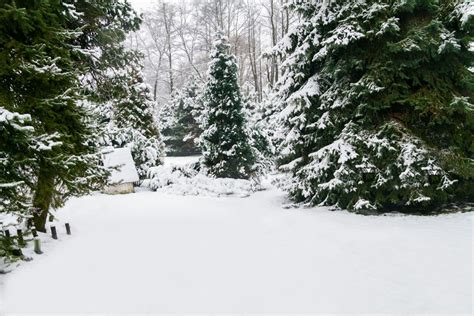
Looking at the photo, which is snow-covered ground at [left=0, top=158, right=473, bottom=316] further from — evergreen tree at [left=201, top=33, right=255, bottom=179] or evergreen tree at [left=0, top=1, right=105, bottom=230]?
evergreen tree at [left=201, top=33, right=255, bottom=179]

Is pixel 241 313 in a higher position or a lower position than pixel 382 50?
lower

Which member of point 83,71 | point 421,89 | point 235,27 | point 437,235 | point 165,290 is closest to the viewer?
point 165,290

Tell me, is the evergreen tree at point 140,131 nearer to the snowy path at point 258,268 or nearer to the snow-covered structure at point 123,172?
the snow-covered structure at point 123,172

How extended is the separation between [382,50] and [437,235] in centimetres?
429

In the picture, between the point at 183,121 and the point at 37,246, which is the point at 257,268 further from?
the point at 183,121

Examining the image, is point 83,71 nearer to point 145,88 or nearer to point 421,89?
point 421,89

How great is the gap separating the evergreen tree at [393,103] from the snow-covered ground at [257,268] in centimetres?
80

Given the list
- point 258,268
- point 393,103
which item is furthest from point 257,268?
point 393,103

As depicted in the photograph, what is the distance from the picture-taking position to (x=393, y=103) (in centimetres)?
782

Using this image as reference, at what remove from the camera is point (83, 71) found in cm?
697

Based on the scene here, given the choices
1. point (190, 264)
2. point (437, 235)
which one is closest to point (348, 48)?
point (437, 235)

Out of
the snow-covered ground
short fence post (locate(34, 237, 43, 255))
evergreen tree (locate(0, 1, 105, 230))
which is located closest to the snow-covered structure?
the snow-covered ground

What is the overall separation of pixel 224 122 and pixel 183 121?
1427 cm

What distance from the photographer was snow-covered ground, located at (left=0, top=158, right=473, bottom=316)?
3781 mm
